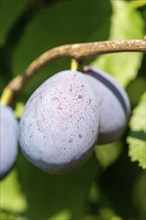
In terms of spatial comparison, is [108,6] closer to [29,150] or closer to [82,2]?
[82,2]

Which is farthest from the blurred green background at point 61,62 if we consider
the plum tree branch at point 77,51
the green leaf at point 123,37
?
the plum tree branch at point 77,51

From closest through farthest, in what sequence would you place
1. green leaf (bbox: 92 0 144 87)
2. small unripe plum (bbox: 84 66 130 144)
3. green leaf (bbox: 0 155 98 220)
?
1. small unripe plum (bbox: 84 66 130 144)
2. green leaf (bbox: 92 0 144 87)
3. green leaf (bbox: 0 155 98 220)

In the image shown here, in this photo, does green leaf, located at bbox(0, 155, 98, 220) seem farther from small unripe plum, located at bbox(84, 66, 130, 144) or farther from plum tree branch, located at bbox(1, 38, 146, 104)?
small unripe plum, located at bbox(84, 66, 130, 144)

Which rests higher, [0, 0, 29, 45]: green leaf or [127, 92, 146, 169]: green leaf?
[0, 0, 29, 45]: green leaf

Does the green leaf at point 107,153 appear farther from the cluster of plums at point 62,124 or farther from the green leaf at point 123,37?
the cluster of plums at point 62,124

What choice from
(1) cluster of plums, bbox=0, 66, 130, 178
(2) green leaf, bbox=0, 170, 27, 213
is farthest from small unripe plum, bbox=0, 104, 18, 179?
(2) green leaf, bbox=0, 170, 27, 213

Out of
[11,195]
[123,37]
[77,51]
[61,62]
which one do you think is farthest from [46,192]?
[77,51]
